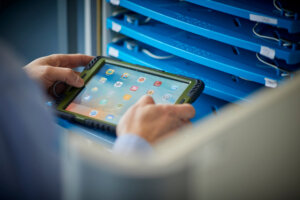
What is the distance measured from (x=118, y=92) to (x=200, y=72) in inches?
13.2

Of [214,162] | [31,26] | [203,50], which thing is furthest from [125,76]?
[31,26]

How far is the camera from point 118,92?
106 cm

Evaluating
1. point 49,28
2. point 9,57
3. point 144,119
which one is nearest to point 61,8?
point 49,28

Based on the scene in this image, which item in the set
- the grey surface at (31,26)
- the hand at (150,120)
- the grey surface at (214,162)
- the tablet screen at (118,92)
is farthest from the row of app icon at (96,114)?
the grey surface at (31,26)

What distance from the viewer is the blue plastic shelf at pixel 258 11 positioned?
99 centimetres

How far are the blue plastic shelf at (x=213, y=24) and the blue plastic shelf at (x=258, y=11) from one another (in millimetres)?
63

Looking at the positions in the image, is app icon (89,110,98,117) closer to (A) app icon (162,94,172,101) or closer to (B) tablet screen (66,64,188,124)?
(B) tablet screen (66,64,188,124)

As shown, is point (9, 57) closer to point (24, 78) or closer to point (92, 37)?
point (24, 78)

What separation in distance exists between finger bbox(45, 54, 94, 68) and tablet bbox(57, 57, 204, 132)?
2.8 inches

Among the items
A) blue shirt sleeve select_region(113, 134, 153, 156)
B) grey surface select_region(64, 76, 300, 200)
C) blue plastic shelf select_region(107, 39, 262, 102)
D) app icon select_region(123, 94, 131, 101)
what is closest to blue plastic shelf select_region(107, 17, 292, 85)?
blue plastic shelf select_region(107, 39, 262, 102)

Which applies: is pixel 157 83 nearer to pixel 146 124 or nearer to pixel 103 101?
pixel 103 101

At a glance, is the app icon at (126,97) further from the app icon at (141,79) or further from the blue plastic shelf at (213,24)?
the blue plastic shelf at (213,24)

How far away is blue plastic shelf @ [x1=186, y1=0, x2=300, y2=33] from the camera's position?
0.99 meters

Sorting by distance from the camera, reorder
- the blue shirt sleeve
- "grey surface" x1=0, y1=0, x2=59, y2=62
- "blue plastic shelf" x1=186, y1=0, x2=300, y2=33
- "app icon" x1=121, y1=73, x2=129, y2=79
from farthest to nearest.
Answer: "grey surface" x1=0, y1=0, x2=59, y2=62 < "app icon" x1=121, y1=73, x2=129, y2=79 < "blue plastic shelf" x1=186, y1=0, x2=300, y2=33 < the blue shirt sleeve
